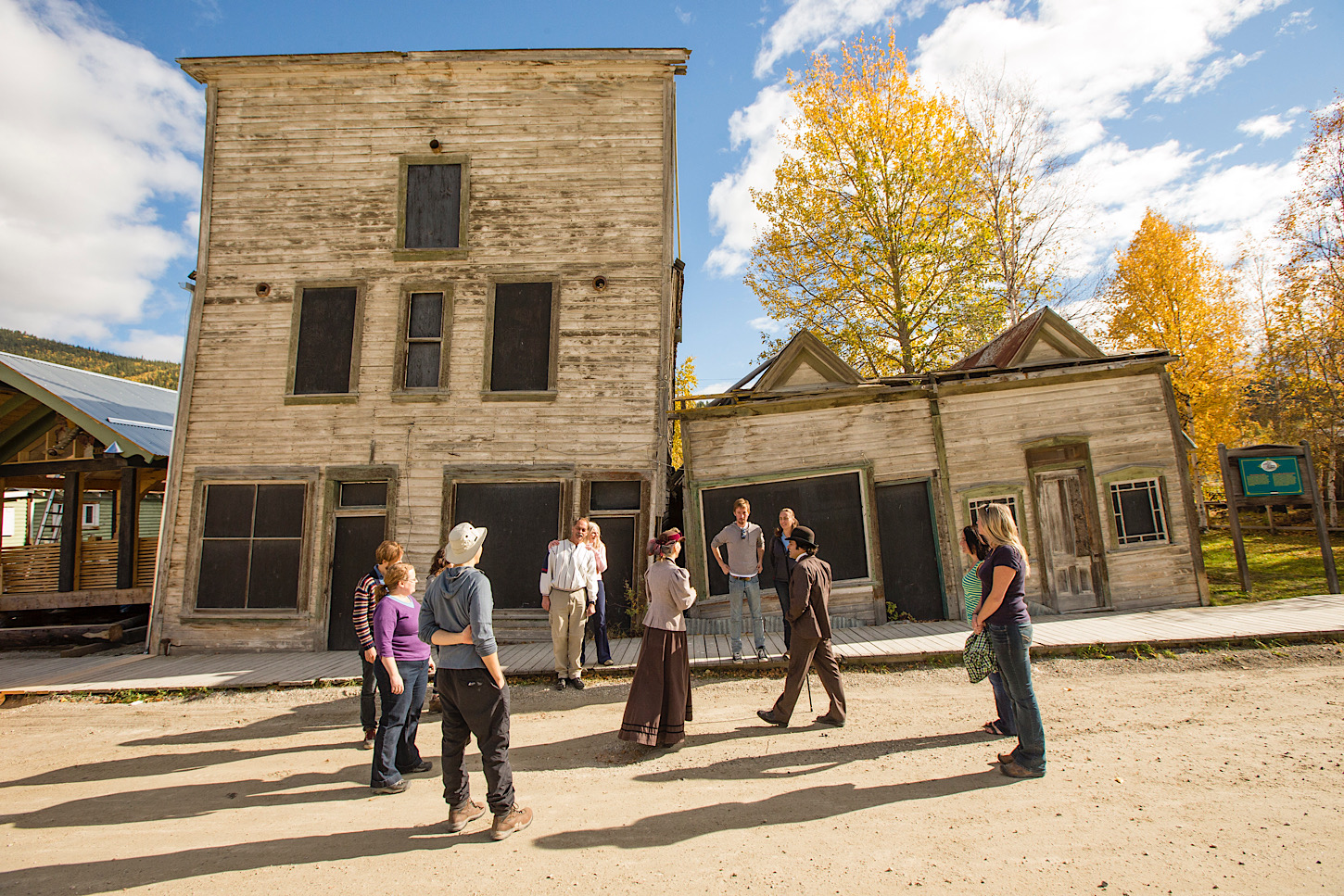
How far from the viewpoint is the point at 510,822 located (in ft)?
13.5

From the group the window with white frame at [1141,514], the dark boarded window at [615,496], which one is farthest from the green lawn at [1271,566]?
the dark boarded window at [615,496]

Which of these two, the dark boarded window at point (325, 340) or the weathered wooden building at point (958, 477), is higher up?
the dark boarded window at point (325, 340)

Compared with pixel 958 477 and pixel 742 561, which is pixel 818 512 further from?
pixel 742 561

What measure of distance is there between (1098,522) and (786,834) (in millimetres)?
9368

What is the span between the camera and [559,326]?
11.2 m

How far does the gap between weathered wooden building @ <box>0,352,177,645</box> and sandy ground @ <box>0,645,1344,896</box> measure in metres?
6.04

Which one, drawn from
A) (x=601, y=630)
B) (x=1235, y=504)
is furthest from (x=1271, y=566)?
(x=601, y=630)

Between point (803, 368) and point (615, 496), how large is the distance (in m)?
4.28

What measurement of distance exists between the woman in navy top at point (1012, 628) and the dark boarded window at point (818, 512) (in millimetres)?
5875

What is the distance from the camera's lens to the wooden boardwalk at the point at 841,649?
8055 millimetres

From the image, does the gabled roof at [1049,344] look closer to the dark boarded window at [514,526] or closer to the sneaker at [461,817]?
the dark boarded window at [514,526]

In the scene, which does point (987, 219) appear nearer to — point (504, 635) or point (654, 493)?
point (654, 493)

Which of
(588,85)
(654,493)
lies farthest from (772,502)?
(588,85)

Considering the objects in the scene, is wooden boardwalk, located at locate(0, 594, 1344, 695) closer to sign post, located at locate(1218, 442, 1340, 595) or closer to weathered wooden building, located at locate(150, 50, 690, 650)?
weathered wooden building, located at locate(150, 50, 690, 650)
